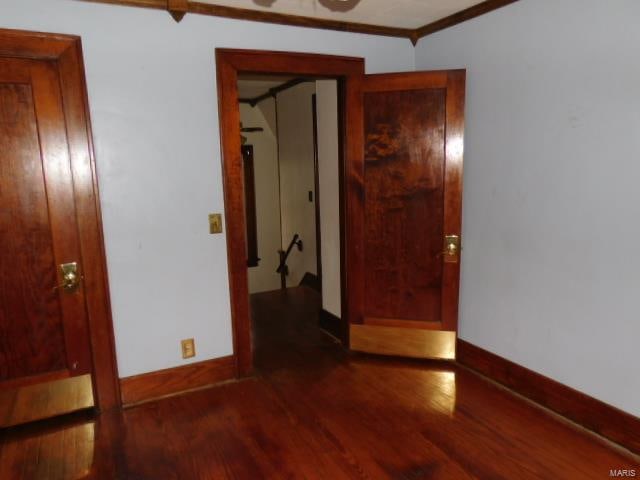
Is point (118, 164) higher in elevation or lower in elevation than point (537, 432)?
higher

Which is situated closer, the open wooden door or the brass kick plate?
the brass kick plate

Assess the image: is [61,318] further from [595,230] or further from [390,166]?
[595,230]

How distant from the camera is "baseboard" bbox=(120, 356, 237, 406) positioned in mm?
2828

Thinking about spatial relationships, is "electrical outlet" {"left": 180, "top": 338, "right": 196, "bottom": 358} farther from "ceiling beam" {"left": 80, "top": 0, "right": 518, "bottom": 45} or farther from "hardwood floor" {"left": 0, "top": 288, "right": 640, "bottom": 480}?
"ceiling beam" {"left": 80, "top": 0, "right": 518, "bottom": 45}

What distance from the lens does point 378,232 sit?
10.7ft

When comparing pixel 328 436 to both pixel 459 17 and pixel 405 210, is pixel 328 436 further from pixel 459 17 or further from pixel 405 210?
pixel 459 17

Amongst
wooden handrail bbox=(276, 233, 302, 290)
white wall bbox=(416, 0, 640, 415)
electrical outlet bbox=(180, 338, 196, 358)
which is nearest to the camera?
white wall bbox=(416, 0, 640, 415)

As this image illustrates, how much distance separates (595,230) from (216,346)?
2.37 meters

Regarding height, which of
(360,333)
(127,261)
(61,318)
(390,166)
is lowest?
(360,333)

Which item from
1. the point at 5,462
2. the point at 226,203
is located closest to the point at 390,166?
the point at 226,203

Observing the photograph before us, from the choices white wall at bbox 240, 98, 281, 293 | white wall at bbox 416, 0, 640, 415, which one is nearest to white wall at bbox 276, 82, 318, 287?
white wall at bbox 240, 98, 281, 293

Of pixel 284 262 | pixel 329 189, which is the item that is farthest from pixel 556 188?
pixel 284 262

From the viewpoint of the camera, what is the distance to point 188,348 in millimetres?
2957

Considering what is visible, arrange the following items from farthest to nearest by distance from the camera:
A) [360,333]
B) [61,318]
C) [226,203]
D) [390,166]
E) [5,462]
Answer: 1. [360,333]
2. [390,166]
3. [226,203]
4. [61,318]
5. [5,462]
